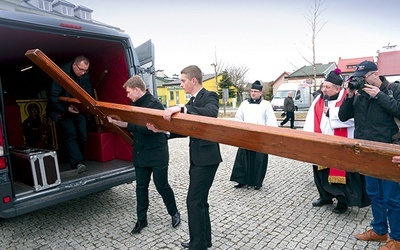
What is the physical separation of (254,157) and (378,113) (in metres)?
2.44

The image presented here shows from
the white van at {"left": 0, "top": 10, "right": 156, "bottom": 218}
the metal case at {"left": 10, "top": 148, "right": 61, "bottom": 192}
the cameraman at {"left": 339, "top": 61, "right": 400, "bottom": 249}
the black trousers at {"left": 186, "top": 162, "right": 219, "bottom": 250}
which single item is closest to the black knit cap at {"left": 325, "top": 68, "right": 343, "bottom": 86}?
the cameraman at {"left": 339, "top": 61, "right": 400, "bottom": 249}

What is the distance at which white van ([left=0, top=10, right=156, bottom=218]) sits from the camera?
9.95ft

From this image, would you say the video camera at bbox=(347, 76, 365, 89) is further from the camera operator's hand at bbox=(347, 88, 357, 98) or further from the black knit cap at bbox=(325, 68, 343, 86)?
the black knit cap at bbox=(325, 68, 343, 86)

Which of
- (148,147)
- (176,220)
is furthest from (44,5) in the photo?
(176,220)

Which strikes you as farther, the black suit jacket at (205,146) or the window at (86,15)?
the window at (86,15)

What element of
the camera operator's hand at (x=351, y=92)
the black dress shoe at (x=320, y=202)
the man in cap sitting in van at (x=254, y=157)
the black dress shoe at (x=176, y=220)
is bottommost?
the black dress shoe at (x=320, y=202)

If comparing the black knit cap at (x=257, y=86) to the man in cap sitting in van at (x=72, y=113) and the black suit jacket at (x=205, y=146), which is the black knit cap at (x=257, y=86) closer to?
the black suit jacket at (x=205, y=146)

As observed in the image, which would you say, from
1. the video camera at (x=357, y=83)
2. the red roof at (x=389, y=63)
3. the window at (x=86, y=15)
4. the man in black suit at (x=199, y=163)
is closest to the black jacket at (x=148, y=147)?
the man in black suit at (x=199, y=163)

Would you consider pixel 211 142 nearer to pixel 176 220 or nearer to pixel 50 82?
pixel 176 220

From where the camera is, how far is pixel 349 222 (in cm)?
361

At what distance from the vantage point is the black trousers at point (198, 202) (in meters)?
2.75

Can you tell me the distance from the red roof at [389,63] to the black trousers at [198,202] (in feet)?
131

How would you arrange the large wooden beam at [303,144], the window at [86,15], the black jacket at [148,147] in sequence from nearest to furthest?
the large wooden beam at [303,144]
the black jacket at [148,147]
the window at [86,15]

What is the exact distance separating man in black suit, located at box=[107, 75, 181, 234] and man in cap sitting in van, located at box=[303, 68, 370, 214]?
2298 millimetres
